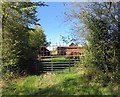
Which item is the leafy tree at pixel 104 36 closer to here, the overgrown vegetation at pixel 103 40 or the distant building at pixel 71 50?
the overgrown vegetation at pixel 103 40

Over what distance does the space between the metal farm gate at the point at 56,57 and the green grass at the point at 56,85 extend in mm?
502

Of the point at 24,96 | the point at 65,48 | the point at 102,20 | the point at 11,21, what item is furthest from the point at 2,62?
the point at 102,20

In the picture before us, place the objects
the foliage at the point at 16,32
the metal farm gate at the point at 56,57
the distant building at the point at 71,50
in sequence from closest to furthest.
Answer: the foliage at the point at 16,32
the distant building at the point at 71,50
the metal farm gate at the point at 56,57

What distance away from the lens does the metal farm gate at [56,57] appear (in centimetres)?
809

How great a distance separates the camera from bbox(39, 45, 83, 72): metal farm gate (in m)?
8.09

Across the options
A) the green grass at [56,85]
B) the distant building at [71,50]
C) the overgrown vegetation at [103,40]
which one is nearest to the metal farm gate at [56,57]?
the distant building at [71,50]

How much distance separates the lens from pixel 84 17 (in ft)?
21.9

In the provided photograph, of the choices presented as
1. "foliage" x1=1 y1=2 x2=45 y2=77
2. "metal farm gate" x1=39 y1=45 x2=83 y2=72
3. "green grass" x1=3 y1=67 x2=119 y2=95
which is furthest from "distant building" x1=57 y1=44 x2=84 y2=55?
"foliage" x1=1 y1=2 x2=45 y2=77

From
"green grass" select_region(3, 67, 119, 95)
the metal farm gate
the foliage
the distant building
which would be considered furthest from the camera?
the metal farm gate

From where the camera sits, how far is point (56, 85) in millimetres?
6809

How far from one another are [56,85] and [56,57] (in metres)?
2.20

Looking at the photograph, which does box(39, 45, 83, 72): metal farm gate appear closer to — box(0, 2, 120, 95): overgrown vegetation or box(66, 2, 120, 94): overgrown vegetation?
box(0, 2, 120, 95): overgrown vegetation

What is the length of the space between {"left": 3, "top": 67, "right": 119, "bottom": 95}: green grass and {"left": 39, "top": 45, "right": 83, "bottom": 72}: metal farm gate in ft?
1.65

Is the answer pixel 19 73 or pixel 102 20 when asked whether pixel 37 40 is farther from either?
pixel 102 20
